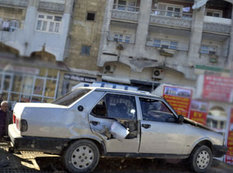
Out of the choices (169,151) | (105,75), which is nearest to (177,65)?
(105,75)

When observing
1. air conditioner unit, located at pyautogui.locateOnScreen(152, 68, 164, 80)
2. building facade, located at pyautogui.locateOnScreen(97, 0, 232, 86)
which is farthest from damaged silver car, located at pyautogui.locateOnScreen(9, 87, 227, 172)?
air conditioner unit, located at pyautogui.locateOnScreen(152, 68, 164, 80)

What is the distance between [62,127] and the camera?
11.8 feet

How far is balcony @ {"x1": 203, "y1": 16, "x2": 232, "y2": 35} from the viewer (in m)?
15.5

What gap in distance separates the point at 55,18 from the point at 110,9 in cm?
398

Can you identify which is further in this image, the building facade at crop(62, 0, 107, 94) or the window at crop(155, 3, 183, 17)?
the window at crop(155, 3, 183, 17)

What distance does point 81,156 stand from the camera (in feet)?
12.3

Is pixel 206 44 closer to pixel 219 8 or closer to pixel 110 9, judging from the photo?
pixel 219 8

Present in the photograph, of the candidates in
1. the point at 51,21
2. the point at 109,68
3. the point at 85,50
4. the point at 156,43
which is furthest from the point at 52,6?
the point at 156,43

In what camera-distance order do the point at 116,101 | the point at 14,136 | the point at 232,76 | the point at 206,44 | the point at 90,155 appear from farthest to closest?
1. the point at 206,44
2. the point at 116,101
3. the point at 90,155
4. the point at 14,136
5. the point at 232,76

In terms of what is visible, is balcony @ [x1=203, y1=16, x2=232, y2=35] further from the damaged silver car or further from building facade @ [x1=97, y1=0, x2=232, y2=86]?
the damaged silver car

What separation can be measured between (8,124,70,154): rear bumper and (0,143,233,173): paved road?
0.54 m

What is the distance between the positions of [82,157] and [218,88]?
2516mm

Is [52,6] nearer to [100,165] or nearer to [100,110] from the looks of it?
[100,110]

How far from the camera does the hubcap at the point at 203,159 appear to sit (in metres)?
4.63
